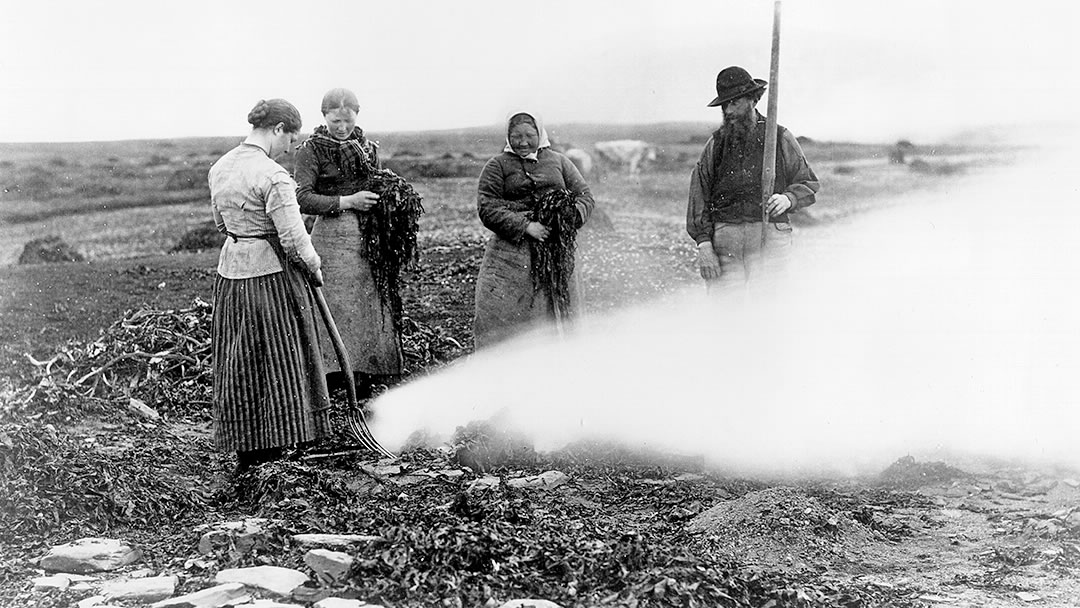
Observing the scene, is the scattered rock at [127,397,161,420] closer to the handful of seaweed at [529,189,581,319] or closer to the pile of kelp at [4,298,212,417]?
the pile of kelp at [4,298,212,417]

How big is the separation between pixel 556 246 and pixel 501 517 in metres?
2.43

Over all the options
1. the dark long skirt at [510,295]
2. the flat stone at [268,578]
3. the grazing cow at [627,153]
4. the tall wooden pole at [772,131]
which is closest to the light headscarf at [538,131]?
the dark long skirt at [510,295]

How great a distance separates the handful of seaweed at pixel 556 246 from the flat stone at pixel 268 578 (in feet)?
9.82

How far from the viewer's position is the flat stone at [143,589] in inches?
149

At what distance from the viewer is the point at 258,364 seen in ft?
17.4

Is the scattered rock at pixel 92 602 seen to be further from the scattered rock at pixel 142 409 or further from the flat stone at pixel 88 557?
the scattered rock at pixel 142 409

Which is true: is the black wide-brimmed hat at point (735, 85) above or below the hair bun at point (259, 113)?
above

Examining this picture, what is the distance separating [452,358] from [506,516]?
12.4 feet

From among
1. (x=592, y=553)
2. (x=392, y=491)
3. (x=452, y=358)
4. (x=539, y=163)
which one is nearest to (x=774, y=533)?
(x=592, y=553)

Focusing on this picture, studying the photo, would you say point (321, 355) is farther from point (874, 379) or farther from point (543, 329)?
point (874, 379)

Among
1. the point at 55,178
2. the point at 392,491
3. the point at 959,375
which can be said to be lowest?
the point at 392,491

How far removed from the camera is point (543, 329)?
6531 millimetres

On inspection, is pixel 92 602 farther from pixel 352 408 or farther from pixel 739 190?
pixel 739 190

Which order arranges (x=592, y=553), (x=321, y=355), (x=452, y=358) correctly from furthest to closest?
(x=452, y=358) < (x=321, y=355) < (x=592, y=553)
